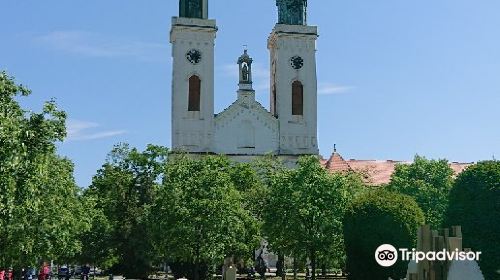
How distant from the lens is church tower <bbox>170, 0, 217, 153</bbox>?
7206cm

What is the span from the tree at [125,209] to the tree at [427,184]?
18.1 meters

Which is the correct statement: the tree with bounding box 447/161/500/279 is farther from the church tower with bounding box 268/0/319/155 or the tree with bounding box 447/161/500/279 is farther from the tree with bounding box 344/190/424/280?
the church tower with bounding box 268/0/319/155

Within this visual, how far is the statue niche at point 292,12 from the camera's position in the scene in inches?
3022

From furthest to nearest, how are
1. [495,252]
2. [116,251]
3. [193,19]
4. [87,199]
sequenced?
[193,19] < [116,251] < [87,199] < [495,252]

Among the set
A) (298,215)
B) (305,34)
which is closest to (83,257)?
(298,215)

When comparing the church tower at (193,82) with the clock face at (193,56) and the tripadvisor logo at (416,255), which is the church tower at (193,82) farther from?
the tripadvisor logo at (416,255)

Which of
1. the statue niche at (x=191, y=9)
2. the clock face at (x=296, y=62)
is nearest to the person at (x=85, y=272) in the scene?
the statue niche at (x=191, y=9)

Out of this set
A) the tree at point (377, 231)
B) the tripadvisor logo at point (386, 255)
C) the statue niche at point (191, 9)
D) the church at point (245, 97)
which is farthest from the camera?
the statue niche at point (191, 9)

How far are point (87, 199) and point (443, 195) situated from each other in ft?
81.2

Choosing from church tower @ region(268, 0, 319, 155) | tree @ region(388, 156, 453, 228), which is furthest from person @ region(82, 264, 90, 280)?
church tower @ region(268, 0, 319, 155)

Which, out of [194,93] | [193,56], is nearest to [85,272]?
[194,93]

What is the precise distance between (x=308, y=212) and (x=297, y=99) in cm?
3829

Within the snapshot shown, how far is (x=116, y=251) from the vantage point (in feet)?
153

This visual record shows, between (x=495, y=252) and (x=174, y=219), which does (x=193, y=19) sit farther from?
(x=495, y=252)
